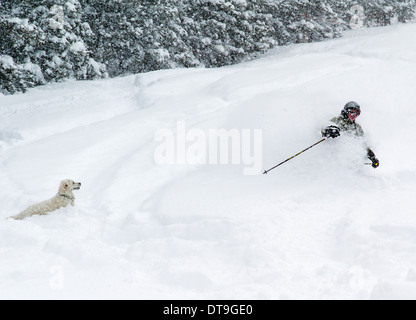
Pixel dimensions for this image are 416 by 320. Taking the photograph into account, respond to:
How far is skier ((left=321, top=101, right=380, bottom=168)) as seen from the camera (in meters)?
6.93

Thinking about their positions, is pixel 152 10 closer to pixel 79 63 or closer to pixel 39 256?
pixel 79 63

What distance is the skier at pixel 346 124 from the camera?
693cm

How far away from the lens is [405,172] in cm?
683

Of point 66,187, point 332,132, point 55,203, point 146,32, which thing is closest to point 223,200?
point 332,132

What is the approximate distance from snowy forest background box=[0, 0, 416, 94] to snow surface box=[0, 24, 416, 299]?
12.8ft

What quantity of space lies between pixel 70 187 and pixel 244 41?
16.6m

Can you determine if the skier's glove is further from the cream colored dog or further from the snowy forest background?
the snowy forest background

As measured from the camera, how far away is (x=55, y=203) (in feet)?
21.0

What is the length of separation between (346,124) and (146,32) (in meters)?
14.3

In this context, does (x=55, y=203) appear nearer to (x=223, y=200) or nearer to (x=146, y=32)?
(x=223, y=200)

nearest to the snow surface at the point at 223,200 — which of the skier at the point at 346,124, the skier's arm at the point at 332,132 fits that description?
the skier at the point at 346,124

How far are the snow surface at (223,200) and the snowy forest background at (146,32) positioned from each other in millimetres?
3892

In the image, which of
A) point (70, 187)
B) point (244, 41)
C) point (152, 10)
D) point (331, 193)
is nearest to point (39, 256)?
point (70, 187)

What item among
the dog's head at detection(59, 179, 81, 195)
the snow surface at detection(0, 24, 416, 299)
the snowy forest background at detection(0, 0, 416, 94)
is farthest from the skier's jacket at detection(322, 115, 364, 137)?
the snowy forest background at detection(0, 0, 416, 94)
